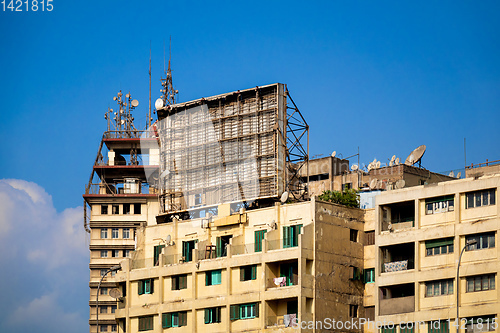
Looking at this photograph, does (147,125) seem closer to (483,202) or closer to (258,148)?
(258,148)

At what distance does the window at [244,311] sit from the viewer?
82312mm

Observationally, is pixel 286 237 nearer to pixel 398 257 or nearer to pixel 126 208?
pixel 398 257

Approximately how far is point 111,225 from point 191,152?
95.2ft

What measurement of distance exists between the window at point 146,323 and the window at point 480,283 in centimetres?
2755

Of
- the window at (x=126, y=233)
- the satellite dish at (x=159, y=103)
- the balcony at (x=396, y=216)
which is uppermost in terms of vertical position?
the satellite dish at (x=159, y=103)

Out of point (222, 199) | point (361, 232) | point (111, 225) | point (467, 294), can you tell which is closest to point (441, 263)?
point (467, 294)

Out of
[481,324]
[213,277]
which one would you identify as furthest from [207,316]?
[481,324]

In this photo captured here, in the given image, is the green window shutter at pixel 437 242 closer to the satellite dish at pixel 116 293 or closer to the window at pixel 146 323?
the window at pixel 146 323

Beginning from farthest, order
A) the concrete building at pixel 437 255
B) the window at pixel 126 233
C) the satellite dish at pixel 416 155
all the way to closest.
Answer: the window at pixel 126 233
the satellite dish at pixel 416 155
the concrete building at pixel 437 255

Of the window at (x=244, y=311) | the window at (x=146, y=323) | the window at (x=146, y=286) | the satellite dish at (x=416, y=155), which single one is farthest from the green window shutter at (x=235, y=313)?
the satellite dish at (x=416, y=155)

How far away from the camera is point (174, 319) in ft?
286

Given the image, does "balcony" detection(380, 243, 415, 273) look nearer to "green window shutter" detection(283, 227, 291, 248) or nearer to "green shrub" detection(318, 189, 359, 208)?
"green shrub" detection(318, 189, 359, 208)

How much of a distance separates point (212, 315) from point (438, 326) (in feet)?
62.0

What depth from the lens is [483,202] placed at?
74125 mm
